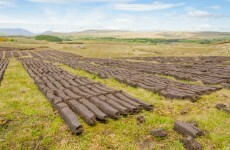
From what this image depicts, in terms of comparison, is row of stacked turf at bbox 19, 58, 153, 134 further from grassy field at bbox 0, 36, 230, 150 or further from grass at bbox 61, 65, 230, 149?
grass at bbox 61, 65, 230, 149

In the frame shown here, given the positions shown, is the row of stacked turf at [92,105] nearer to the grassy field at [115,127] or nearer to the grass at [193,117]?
the grassy field at [115,127]

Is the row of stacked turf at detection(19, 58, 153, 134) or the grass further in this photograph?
the row of stacked turf at detection(19, 58, 153, 134)

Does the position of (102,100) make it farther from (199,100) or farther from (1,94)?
(1,94)

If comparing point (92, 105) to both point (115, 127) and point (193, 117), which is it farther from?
point (193, 117)

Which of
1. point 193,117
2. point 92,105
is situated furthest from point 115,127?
point 193,117

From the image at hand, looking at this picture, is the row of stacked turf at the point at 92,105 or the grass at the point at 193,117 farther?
the row of stacked turf at the point at 92,105

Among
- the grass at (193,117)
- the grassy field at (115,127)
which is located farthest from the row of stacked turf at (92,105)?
the grass at (193,117)

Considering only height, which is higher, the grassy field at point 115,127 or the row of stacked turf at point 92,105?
the row of stacked turf at point 92,105

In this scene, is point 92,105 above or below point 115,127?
above

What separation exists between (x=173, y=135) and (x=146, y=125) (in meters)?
1.04

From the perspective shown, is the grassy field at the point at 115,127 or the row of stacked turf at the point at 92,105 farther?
the row of stacked turf at the point at 92,105

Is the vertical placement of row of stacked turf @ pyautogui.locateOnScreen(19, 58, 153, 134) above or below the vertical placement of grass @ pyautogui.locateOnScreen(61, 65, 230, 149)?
above

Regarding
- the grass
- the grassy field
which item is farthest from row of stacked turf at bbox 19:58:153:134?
the grass

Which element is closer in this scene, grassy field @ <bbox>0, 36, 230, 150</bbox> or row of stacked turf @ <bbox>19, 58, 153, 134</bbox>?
grassy field @ <bbox>0, 36, 230, 150</bbox>
